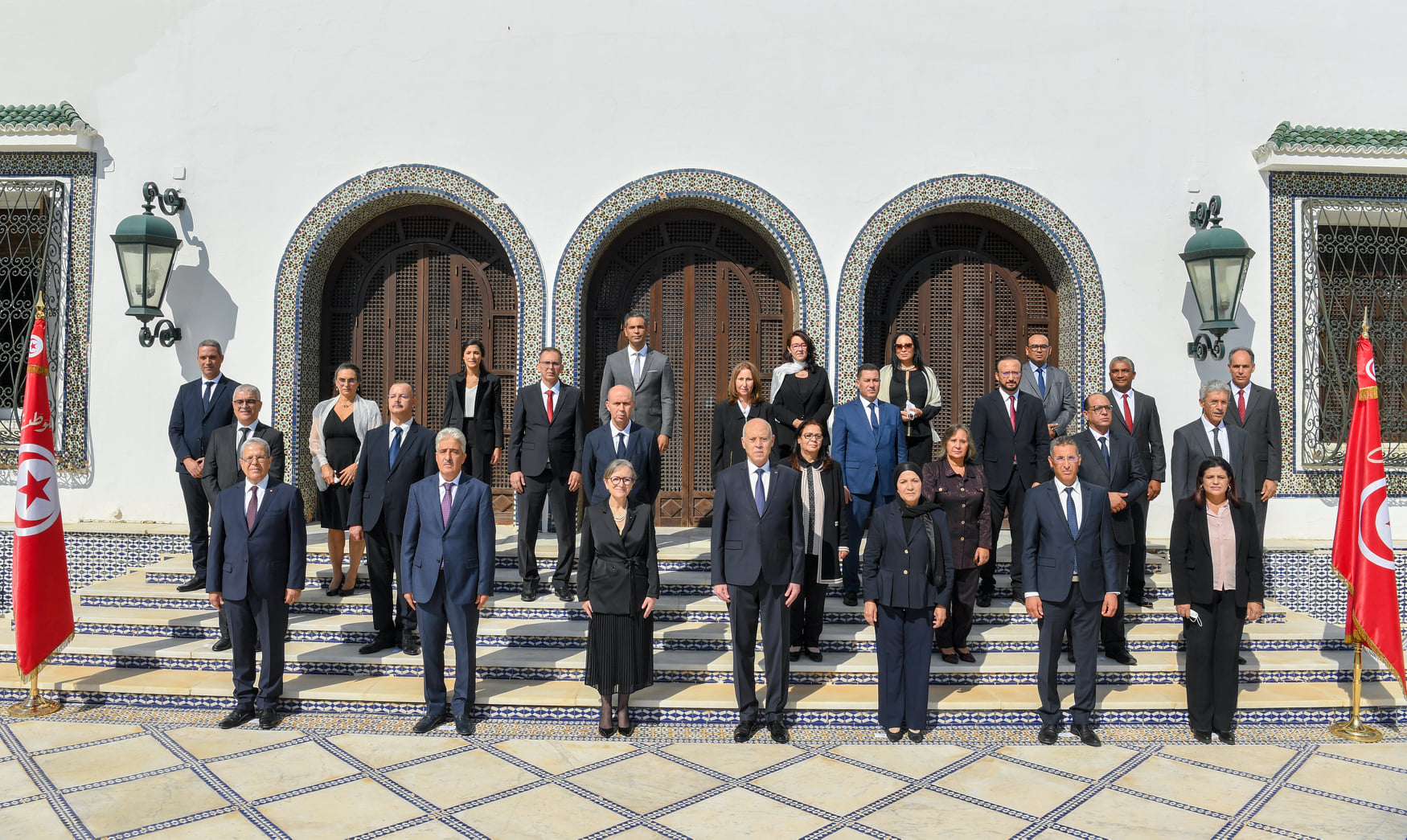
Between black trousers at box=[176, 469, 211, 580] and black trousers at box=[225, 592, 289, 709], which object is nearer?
black trousers at box=[225, 592, 289, 709]

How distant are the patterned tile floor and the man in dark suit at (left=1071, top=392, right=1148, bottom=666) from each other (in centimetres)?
56

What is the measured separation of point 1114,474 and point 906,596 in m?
1.64

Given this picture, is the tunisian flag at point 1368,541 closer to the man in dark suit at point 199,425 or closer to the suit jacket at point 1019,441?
the suit jacket at point 1019,441

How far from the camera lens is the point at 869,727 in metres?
4.18

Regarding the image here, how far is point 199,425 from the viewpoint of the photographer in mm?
5340

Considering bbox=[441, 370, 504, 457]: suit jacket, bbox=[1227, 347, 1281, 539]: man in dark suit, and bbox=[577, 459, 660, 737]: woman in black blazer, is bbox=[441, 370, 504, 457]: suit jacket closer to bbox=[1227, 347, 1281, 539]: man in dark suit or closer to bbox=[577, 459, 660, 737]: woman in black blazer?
bbox=[577, 459, 660, 737]: woman in black blazer

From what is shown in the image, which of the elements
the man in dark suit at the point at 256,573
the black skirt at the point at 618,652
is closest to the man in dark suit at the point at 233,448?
the man in dark suit at the point at 256,573

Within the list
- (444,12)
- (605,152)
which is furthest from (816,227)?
(444,12)

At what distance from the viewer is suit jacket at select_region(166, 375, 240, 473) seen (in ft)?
17.5

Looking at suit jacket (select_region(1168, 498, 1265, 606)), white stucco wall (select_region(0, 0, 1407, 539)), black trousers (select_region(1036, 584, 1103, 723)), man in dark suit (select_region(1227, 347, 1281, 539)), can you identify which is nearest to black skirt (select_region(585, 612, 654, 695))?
black trousers (select_region(1036, 584, 1103, 723))

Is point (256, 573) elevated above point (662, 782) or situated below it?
above

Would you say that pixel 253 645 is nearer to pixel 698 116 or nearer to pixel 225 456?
pixel 225 456

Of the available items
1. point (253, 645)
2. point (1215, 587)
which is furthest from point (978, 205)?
point (253, 645)

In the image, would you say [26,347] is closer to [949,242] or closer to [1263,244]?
[949,242]
